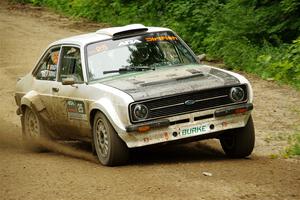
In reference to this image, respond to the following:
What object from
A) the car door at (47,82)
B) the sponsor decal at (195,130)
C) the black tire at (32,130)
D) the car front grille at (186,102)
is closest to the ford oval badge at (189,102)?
the car front grille at (186,102)

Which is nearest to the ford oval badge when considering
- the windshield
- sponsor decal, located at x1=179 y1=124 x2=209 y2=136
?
sponsor decal, located at x1=179 y1=124 x2=209 y2=136

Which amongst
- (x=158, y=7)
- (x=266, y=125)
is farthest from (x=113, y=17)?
(x=266, y=125)

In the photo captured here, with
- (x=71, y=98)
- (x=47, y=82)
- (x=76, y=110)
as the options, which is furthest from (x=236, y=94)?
(x=47, y=82)

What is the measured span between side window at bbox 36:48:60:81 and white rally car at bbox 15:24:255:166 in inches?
0.7

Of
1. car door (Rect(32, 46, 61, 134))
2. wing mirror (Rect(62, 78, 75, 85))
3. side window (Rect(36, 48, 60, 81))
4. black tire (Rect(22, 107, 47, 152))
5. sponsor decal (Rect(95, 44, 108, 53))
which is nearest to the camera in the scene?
wing mirror (Rect(62, 78, 75, 85))

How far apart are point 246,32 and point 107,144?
360 inches

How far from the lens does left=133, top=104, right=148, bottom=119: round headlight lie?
8.30 metres

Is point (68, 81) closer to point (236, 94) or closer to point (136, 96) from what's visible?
point (136, 96)

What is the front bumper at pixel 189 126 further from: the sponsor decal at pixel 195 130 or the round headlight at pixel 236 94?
the round headlight at pixel 236 94

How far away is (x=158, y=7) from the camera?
2338 centimetres

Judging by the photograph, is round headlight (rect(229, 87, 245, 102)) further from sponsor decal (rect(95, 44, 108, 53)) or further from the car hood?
sponsor decal (rect(95, 44, 108, 53))

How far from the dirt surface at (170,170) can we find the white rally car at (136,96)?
338 mm

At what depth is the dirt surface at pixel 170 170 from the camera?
23.1 ft

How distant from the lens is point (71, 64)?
10.0 m
